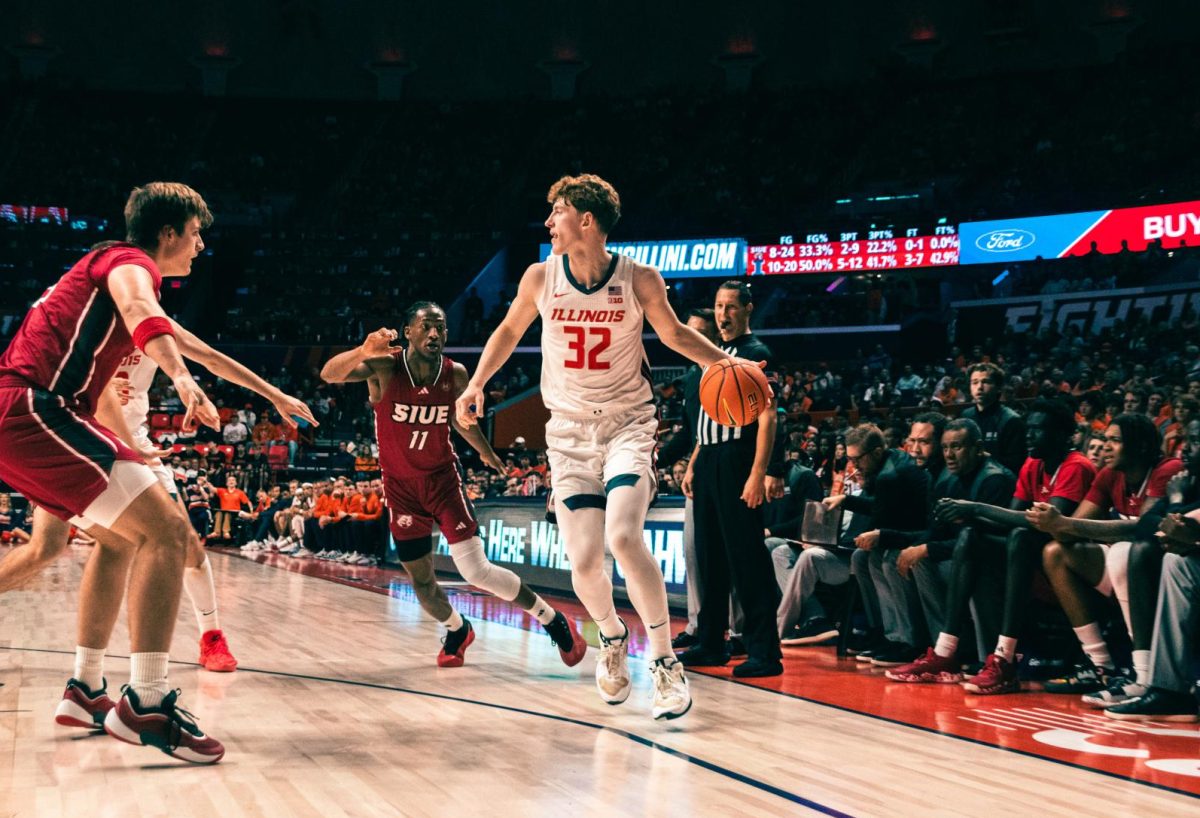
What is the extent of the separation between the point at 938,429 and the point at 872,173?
2552 centimetres

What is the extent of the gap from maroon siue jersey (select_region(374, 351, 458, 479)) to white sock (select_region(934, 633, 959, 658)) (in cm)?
278

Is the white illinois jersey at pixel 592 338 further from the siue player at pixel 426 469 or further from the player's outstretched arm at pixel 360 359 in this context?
the siue player at pixel 426 469

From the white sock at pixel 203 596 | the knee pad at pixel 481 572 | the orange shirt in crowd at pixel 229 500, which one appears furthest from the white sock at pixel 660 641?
the orange shirt in crowd at pixel 229 500

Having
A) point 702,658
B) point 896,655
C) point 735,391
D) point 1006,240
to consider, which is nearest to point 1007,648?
point 896,655

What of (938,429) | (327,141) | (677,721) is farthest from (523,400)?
(677,721)

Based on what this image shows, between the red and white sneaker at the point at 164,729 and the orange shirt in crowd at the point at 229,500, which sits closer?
the red and white sneaker at the point at 164,729

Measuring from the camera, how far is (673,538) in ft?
30.5

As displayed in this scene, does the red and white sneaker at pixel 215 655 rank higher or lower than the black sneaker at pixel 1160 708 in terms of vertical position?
lower

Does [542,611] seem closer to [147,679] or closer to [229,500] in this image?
[147,679]

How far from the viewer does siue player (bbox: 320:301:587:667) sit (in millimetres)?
6488

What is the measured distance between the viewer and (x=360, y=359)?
18.6ft

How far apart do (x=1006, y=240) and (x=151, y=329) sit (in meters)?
25.5

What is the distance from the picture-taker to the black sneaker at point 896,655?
6.69 m

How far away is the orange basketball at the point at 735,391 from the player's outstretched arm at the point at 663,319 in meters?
0.20
